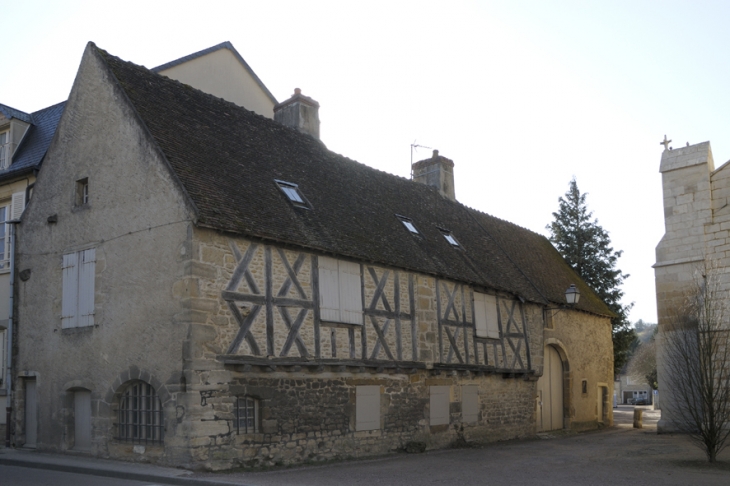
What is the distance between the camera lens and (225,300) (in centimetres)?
1159

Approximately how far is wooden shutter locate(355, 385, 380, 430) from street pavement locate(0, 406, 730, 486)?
70cm

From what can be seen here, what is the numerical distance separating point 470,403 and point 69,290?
9.09 meters

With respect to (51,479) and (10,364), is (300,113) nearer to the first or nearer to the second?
(10,364)

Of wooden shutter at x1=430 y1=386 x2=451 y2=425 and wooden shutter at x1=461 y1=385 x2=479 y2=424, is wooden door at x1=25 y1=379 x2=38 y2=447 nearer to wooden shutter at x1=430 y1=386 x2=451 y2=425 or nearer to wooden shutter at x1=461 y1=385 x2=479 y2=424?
wooden shutter at x1=430 y1=386 x2=451 y2=425

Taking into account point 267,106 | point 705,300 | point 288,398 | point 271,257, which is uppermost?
point 267,106

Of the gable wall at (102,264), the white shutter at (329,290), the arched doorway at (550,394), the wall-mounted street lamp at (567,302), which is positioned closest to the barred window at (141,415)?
the gable wall at (102,264)

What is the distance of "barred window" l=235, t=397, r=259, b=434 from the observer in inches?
458

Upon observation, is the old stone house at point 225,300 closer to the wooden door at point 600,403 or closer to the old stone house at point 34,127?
the old stone house at point 34,127

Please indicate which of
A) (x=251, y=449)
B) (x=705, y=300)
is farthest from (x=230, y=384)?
(x=705, y=300)

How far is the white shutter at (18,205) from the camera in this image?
15.5m

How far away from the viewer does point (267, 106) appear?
2009 cm

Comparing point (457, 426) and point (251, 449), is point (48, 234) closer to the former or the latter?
point (251, 449)

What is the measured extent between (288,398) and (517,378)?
8.34m

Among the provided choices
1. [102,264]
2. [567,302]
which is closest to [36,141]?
[102,264]
